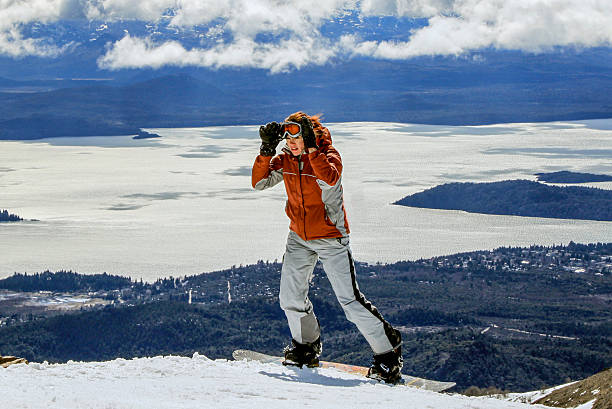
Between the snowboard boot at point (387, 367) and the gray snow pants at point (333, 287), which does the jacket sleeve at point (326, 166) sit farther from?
the snowboard boot at point (387, 367)

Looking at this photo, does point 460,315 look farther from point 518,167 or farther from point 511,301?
point 518,167

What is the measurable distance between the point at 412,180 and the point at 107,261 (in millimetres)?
78244

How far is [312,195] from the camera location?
7.11 meters

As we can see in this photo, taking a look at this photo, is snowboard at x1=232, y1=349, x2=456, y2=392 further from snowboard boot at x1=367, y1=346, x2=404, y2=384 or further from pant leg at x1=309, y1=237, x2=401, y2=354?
→ pant leg at x1=309, y1=237, x2=401, y2=354

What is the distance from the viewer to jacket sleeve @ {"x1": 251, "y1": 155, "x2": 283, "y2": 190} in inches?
289

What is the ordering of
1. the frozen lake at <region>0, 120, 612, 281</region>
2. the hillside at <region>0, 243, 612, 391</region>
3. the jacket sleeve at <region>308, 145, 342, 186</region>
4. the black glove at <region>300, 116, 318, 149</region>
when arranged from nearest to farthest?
the jacket sleeve at <region>308, 145, 342, 186</region> → the black glove at <region>300, 116, 318, 149</region> → the hillside at <region>0, 243, 612, 391</region> → the frozen lake at <region>0, 120, 612, 281</region>

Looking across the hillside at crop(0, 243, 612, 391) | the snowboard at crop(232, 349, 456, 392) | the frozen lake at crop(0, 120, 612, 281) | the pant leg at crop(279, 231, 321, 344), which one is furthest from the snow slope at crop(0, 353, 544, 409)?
the frozen lake at crop(0, 120, 612, 281)

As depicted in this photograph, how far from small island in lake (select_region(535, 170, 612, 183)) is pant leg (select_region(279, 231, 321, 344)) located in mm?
154030

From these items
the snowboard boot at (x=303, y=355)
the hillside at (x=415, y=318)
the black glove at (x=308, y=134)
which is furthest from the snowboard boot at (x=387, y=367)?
the hillside at (x=415, y=318)

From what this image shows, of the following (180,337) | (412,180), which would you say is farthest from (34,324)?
(412,180)

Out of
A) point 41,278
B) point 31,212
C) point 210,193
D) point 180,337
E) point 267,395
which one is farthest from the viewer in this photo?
point 210,193

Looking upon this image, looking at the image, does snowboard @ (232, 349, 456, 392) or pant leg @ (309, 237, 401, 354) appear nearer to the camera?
pant leg @ (309, 237, 401, 354)

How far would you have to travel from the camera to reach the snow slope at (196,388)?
5.44 m

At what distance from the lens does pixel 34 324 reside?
63.5 metres
